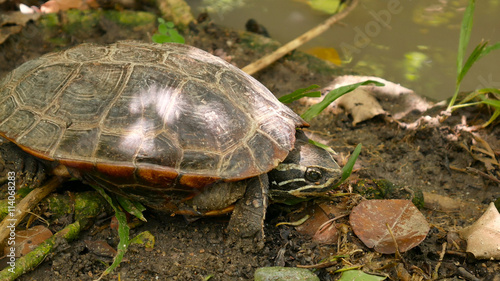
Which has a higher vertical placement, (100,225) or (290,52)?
(290,52)

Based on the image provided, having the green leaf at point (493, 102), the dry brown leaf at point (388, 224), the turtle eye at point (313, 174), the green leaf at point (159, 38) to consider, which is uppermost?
the green leaf at point (493, 102)

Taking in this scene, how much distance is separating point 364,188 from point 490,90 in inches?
95.0

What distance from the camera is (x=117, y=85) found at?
3.62 m

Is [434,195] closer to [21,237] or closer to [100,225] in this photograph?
[100,225]

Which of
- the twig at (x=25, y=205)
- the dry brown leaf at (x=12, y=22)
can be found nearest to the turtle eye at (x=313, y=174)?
the twig at (x=25, y=205)

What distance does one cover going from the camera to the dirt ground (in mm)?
3367

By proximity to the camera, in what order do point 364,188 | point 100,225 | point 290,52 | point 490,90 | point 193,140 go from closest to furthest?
point 193,140
point 100,225
point 364,188
point 490,90
point 290,52

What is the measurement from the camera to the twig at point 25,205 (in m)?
3.41

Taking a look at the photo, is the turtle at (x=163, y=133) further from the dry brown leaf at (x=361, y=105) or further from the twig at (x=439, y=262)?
the dry brown leaf at (x=361, y=105)

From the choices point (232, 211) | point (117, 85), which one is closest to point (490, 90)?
point (232, 211)

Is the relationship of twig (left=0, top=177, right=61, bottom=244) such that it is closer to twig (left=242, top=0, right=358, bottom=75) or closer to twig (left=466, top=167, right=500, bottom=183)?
twig (left=242, top=0, right=358, bottom=75)

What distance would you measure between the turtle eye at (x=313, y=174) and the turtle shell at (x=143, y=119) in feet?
0.95

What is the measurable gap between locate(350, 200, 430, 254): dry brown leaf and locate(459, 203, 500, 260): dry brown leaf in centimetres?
37

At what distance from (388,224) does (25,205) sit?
3.26 meters
